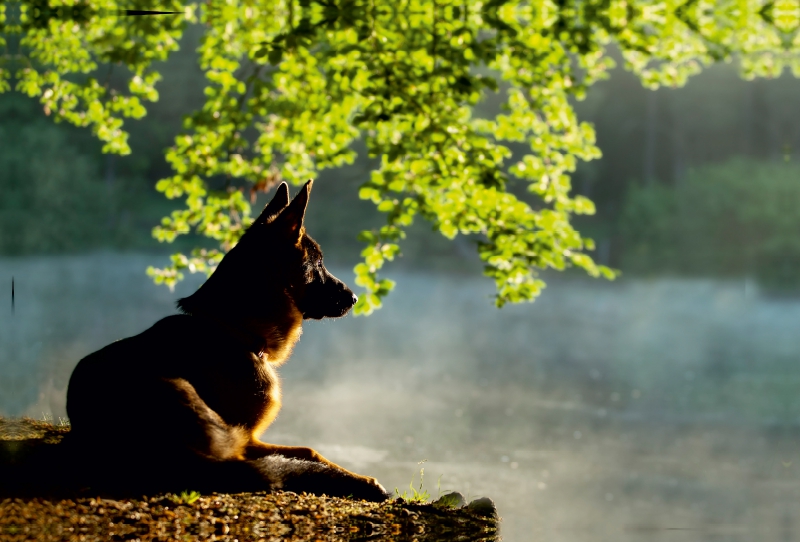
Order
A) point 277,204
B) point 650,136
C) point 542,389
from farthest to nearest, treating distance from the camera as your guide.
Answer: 1. point 650,136
2. point 542,389
3. point 277,204

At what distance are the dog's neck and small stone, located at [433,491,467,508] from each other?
1.39 meters

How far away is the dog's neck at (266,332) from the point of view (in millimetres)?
4844

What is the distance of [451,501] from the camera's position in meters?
5.07

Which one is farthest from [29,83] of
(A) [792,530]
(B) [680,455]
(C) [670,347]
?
(C) [670,347]

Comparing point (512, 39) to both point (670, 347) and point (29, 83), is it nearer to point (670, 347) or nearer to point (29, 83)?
point (29, 83)

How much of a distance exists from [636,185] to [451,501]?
5784 cm

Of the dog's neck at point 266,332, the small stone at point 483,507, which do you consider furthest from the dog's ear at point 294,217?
the small stone at point 483,507

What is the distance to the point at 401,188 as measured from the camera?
26.0ft

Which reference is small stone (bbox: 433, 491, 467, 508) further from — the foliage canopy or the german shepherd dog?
the foliage canopy

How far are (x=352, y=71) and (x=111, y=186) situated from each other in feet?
153

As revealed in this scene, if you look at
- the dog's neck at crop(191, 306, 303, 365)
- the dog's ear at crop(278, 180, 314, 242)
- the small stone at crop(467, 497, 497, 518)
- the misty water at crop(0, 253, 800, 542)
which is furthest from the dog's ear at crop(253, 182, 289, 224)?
the small stone at crop(467, 497, 497, 518)

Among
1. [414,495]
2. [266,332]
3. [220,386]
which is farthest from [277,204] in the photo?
[414,495]

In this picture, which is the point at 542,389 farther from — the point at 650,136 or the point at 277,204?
the point at 650,136

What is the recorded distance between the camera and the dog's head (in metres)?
4.92
